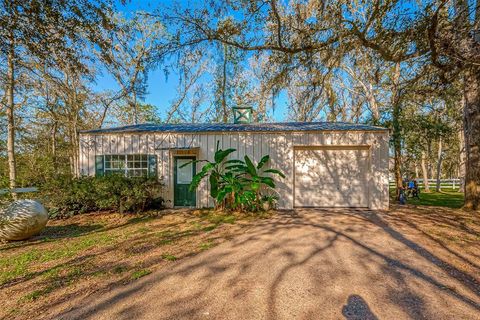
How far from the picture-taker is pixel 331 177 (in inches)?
337

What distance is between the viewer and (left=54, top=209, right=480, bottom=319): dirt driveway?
8.09 feet

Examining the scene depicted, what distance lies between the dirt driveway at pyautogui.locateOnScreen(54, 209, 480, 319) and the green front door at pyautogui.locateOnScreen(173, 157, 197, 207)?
440 cm

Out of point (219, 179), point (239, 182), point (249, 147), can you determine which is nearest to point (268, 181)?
point (239, 182)

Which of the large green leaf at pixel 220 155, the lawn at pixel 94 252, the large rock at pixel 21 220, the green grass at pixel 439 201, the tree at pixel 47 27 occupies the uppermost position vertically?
the tree at pixel 47 27

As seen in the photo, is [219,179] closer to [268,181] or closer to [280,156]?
[268,181]

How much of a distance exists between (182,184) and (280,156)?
378 cm

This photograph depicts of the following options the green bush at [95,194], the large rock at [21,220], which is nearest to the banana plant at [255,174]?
the green bush at [95,194]

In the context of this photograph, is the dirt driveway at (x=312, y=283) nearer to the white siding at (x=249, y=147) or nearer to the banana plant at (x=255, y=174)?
the banana plant at (x=255, y=174)

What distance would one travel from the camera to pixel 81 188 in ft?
24.8

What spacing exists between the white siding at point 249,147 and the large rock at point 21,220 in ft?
10.7

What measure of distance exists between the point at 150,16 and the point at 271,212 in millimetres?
6165

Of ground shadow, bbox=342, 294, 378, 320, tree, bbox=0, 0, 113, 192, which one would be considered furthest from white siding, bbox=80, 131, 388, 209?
ground shadow, bbox=342, 294, 378, 320

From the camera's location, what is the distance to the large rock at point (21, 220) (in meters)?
5.29

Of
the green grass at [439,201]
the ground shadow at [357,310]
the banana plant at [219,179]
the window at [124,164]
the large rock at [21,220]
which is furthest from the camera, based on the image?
the green grass at [439,201]
